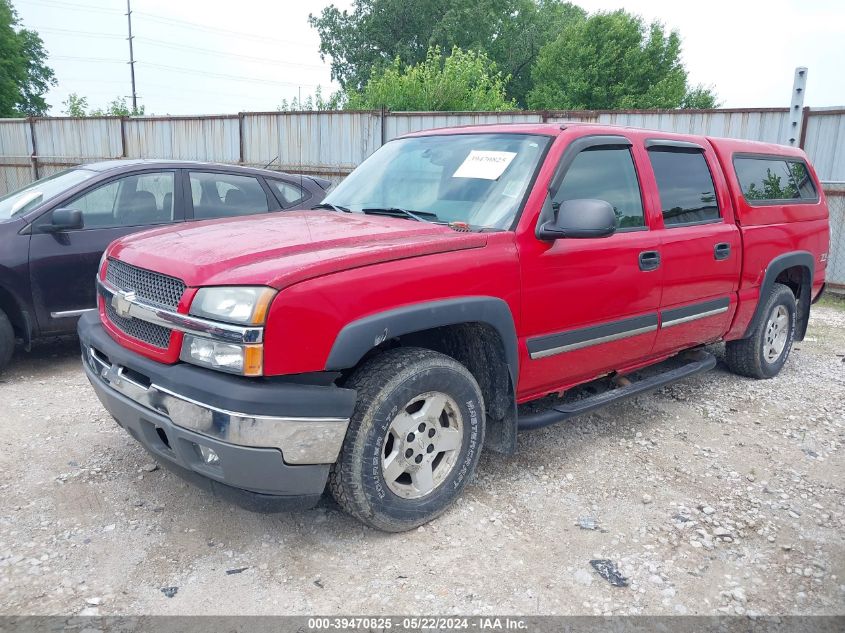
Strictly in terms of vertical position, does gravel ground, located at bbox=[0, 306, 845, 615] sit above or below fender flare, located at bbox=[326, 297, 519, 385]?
below

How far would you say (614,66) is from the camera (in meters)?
34.4

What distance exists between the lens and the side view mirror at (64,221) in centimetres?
496

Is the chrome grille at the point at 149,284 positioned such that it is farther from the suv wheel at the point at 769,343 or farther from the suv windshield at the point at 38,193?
the suv wheel at the point at 769,343

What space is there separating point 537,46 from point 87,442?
44.4 metres

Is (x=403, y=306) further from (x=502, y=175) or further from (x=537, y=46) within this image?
(x=537, y=46)

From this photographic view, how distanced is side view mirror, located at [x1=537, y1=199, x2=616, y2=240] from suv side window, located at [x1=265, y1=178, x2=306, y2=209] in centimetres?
361

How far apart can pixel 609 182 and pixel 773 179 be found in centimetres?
217

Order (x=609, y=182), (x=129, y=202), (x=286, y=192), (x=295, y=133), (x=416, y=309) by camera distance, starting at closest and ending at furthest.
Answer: (x=416, y=309), (x=609, y=182), (x=129, y=202), (x=286, y=192), (x=295, y=133)

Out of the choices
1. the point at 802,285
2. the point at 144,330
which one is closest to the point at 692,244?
the point at 802,285

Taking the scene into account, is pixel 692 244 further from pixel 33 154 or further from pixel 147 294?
pixel 33 154

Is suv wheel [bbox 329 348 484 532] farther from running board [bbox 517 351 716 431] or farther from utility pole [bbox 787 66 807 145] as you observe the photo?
utility pole [bbox 787 66 807 145]

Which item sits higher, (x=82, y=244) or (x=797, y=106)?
(x=797, y=106)

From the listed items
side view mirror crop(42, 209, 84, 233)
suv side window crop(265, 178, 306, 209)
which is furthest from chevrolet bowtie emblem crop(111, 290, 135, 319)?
suv side window crop(265, 178, 306, 209)

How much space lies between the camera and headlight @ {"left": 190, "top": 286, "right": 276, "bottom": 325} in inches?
95.7
